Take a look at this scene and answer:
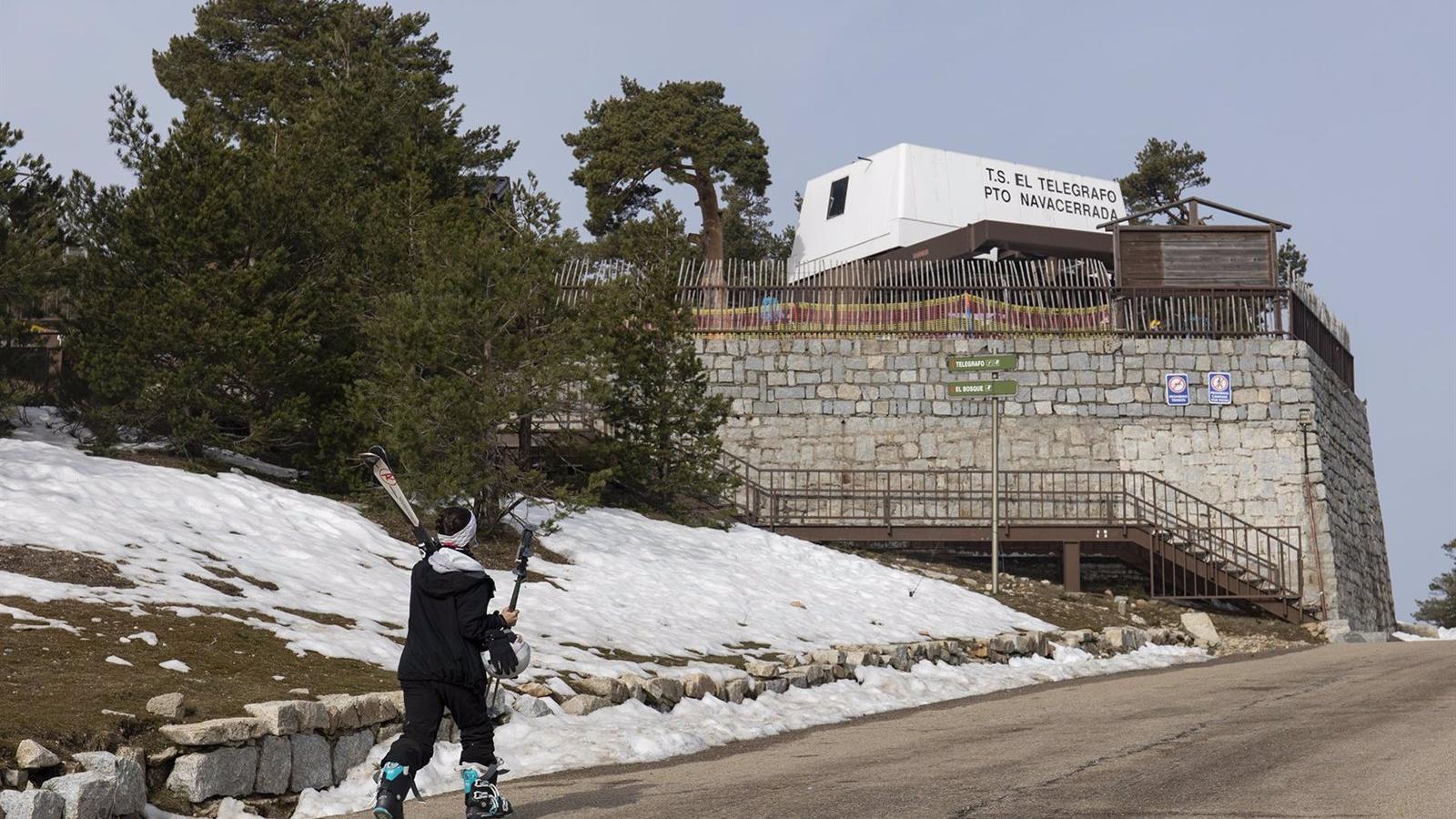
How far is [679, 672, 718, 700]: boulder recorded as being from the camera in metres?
12.4

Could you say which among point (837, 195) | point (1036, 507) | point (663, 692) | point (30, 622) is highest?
point (837, 195)

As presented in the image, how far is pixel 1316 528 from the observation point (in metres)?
28.4

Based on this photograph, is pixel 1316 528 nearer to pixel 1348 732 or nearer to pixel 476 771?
pixel 1348 732

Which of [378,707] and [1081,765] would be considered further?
[378,707]

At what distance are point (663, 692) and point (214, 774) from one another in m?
4.48

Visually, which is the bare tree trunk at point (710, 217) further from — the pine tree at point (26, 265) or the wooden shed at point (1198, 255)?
the pine tree at point (26, 265)

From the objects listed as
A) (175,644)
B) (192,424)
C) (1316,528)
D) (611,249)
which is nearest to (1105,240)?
(1316,528)

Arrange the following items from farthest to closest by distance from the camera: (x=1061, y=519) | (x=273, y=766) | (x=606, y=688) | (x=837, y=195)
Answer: (x=837, y=195)
(x=1061, y=519)
(x=606, y=688)
(x=273, y=766)

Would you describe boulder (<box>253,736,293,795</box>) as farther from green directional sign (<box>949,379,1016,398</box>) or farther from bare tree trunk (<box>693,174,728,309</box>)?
bare tree trunk (<box>693,174,728,309</box>)

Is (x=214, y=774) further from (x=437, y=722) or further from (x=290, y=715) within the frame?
(x=437, y=722)

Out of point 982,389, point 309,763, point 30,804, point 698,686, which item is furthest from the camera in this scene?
point 982,389

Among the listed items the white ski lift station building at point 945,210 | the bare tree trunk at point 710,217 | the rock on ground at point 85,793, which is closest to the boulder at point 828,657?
the rock on ground at point 85,793

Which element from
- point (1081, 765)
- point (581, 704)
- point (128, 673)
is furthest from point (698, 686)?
point (128, 673)

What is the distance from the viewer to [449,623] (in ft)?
25.2
